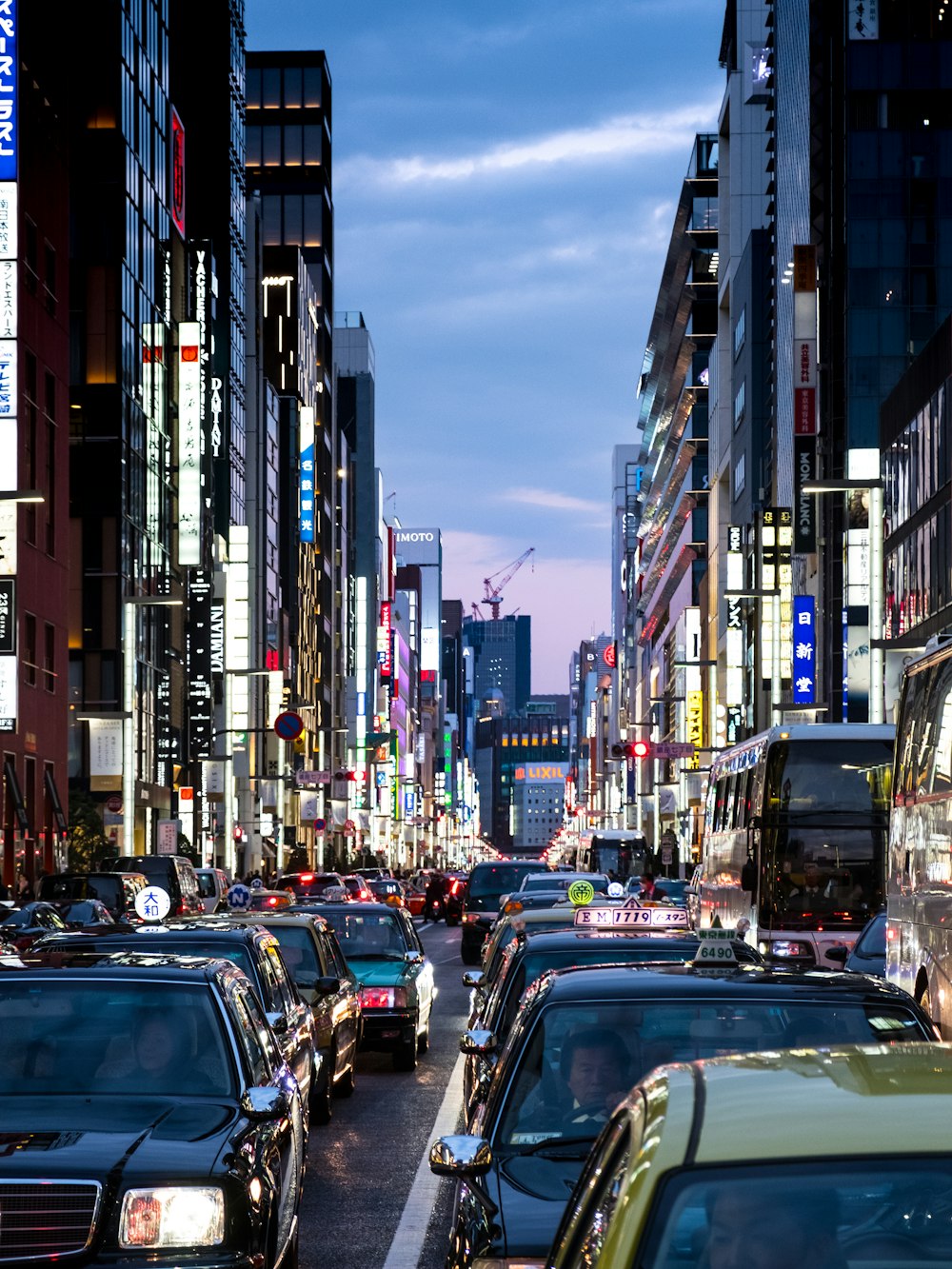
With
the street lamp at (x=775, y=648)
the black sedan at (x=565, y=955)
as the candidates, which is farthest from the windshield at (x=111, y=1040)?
the street lamp at (x=775, y=648)

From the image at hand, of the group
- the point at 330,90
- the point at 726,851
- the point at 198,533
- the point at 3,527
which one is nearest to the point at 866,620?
the point at 198,533

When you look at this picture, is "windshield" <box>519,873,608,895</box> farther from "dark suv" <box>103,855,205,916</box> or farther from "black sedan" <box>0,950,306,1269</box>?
"black sedan" <box>0,950,306,1269</box>

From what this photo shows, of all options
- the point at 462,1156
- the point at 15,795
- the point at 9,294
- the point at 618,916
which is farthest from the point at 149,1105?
the point at 15,795

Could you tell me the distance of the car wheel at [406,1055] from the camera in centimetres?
2280

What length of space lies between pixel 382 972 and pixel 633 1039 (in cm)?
1536

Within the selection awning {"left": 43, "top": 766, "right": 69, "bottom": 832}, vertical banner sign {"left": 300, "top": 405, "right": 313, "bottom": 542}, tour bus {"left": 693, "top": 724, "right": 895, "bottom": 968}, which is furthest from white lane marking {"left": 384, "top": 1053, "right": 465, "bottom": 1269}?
vertical banner sign {"left": 300, "top": 405, "right": 313, "bottom": 542}

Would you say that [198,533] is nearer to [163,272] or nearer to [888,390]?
[163,272]

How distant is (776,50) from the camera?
297 ft

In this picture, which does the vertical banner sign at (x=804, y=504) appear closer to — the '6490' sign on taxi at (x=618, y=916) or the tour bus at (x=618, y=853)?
the tour bus at (x=618, y=853)

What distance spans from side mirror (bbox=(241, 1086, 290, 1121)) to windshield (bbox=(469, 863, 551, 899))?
3346 cm

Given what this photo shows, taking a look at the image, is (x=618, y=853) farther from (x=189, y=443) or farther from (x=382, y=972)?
(x=382, y=972)

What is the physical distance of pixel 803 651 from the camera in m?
75.9

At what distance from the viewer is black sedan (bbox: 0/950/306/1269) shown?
8.05m

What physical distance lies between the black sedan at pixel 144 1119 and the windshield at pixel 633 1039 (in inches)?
49.3
